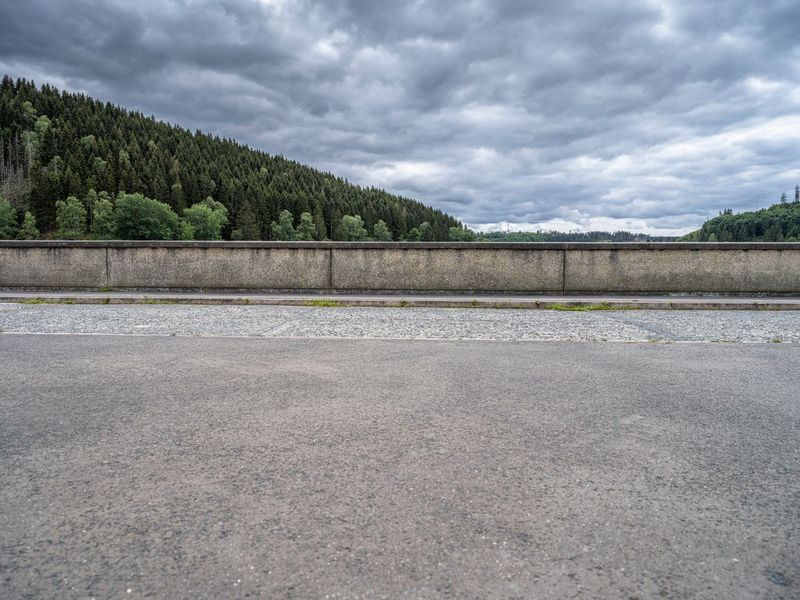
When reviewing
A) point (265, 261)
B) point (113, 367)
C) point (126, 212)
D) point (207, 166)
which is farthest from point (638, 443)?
point (207, 166)

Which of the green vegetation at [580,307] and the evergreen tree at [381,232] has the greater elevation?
the evergreen tree at [381,232]

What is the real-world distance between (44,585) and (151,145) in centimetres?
16064

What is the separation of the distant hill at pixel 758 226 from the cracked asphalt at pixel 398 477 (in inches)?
6113

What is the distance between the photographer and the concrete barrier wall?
12.5 m

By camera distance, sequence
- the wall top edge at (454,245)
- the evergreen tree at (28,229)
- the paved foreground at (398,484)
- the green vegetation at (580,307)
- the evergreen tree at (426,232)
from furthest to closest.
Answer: the evergreen tree at (426,232)
the evergreen tree at (28,229)
the wall top edge at (454,245)
the green vegetation at (580,307)
the paved foreground at (398,484)

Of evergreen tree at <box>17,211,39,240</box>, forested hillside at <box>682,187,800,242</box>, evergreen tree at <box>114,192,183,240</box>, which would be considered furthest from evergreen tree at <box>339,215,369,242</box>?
forested hillside at <box>682,187,800,242</box>

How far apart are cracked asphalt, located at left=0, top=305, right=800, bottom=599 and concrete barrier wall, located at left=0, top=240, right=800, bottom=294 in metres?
6.83

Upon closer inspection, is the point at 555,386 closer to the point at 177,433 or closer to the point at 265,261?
the point at 177,433

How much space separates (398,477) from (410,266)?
1043cm

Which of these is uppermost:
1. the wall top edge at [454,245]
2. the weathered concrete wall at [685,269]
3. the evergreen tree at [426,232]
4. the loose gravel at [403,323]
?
the evergreen tree at [426,232]

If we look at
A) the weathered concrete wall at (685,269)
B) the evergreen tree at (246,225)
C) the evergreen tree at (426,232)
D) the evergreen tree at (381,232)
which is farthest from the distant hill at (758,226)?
the weathered concrete wall at (685,269)

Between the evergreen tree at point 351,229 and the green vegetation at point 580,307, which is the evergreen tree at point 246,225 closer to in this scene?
the evergreen tree at point 351,229

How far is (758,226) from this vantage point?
150 metres

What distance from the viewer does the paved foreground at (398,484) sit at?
2.06 meters
